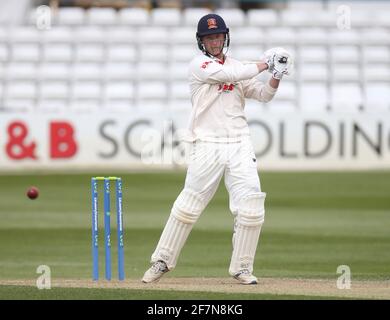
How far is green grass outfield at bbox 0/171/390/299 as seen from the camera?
9.69 metres

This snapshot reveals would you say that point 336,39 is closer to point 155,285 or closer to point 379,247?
point 379,247

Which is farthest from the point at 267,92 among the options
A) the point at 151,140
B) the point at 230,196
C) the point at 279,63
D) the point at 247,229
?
the point at 151,140

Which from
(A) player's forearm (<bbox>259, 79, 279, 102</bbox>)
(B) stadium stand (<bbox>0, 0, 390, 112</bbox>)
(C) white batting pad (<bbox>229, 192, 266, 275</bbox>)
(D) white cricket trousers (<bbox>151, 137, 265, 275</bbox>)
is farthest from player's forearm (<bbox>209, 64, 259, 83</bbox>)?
(B) stadium stand (<bbox>0, 0, 390, 112</bbox>)

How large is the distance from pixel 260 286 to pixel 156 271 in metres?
0.74

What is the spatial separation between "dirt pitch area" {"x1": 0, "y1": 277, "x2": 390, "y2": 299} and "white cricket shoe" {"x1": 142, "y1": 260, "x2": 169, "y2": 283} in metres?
0.05

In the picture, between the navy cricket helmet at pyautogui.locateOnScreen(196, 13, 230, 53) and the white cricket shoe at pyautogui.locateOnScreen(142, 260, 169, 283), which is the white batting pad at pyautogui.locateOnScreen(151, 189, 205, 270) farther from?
the navy cricket helmet at pyautogui.locateOnScreen(196, 13, 230, 53)

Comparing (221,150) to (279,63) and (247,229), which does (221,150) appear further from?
(279,63)

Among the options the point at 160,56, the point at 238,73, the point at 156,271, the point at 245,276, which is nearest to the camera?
the point at 238,73

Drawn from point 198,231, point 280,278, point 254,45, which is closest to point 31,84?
point 254,45

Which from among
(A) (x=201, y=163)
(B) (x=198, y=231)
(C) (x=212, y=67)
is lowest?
(B) (x=198, y=231)

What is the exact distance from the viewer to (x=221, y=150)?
321 inches

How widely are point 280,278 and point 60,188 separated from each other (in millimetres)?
8173

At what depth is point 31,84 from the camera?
2158 cm

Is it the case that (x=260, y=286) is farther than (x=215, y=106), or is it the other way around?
(x=215, y=106)
